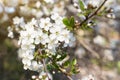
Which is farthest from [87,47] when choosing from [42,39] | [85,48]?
[42,39]

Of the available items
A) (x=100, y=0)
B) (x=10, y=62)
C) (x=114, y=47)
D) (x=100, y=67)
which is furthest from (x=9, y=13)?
(x=114, y=47)

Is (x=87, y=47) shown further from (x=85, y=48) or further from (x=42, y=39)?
(x=42, y=39)

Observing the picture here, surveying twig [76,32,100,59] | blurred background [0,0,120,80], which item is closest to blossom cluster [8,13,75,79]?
blurred background [0,0,120,80]

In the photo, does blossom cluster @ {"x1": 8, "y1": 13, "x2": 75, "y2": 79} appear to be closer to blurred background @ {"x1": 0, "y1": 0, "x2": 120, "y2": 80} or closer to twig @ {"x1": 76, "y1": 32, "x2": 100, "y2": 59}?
blurred background @ {"x1": 0, "y1": 0, "x2": 120, "y2": 80}

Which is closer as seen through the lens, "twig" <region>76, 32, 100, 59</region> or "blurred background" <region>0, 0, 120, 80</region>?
"blurred background" <region>0, 0, 120, 80</region>

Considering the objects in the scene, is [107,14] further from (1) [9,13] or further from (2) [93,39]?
(2) [93,39]

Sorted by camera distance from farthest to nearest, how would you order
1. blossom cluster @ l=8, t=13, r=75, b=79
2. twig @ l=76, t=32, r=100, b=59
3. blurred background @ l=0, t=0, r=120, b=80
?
twig @ l=76, t=32, r=100, b=59, blurred background @ l=0, t=0, r=120, b=80, blossom cluster @ l=8, t=13, r=75, b=79

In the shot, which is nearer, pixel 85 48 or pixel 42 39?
pixel 42 39

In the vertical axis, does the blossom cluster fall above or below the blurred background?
below
